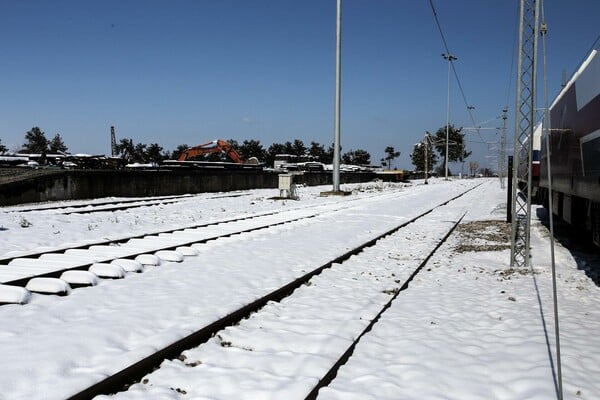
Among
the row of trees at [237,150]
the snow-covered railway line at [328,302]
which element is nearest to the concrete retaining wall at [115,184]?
the snow-covered railway line at [328,302]

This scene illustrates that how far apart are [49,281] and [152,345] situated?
2.52 m

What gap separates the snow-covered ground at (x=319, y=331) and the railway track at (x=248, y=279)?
5 centimetres

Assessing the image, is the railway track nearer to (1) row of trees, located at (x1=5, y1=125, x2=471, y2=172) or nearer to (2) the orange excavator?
(2) the orange excavator

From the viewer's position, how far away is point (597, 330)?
5.15 meters

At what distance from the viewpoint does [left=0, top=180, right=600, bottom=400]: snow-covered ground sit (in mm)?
3666

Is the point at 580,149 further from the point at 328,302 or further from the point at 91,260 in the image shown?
the point at 91,260

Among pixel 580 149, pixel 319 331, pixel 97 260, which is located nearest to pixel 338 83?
pixel 580 149

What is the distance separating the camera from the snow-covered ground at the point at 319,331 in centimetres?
367

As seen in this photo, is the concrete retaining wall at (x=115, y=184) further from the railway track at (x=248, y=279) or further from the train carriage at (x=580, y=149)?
the train carriage at (x=580, y=149)

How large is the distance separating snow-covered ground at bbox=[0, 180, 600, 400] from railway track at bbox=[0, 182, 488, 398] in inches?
1.8

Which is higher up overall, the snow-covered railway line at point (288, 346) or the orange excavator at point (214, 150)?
the orange excavator at point (214, 150)

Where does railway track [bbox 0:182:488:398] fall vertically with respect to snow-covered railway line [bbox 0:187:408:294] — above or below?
below

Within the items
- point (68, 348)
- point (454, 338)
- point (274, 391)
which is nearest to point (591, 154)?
point (454, 338)

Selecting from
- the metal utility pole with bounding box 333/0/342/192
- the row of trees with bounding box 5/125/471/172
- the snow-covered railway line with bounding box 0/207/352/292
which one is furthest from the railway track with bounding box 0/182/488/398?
the row of trees with bounding box 5/125/471/172
